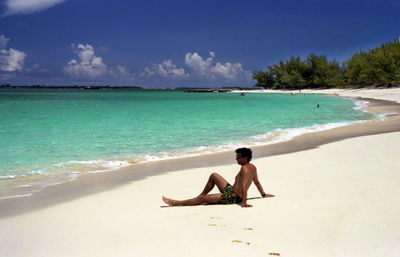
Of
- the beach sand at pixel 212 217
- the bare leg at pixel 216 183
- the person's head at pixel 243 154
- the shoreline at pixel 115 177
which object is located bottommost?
the shoreline at pixel 115 177

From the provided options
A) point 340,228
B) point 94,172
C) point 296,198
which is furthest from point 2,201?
point 340,228

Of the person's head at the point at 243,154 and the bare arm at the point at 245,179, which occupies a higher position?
the person's head at the point at 243,154

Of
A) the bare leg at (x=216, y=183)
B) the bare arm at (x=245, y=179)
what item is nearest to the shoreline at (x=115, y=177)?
the bare leg at (x=216, y=183)

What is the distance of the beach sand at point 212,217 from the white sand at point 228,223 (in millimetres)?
13

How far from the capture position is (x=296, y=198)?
6621mm

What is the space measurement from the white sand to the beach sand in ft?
0.04

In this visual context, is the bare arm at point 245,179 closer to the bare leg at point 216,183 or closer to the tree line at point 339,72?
the bare leg at point 216,183

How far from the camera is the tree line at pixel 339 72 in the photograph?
284ft

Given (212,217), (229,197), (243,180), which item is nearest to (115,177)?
(229,197)

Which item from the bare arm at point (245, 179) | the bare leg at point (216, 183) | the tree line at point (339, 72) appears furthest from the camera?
the tree line at point (339, 72)

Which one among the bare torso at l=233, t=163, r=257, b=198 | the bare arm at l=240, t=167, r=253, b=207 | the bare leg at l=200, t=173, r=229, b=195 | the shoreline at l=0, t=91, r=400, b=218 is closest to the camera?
the bare arm at l=240, t=167, r=253, b=207

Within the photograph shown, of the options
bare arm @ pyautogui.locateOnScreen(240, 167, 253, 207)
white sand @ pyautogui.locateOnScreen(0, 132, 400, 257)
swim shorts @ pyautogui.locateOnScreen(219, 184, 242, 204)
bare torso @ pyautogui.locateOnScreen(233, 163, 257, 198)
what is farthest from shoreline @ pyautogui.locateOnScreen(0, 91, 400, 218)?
bare arm @ pyautogui.locateOnScreen(240, 167, 253, 207)

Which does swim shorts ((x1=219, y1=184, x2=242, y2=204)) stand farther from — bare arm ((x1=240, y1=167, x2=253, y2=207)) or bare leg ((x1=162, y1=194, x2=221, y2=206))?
bare arm ((x1=240, y1=167, x2=253, y2=207))

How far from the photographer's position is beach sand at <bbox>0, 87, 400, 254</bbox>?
15.1ft
